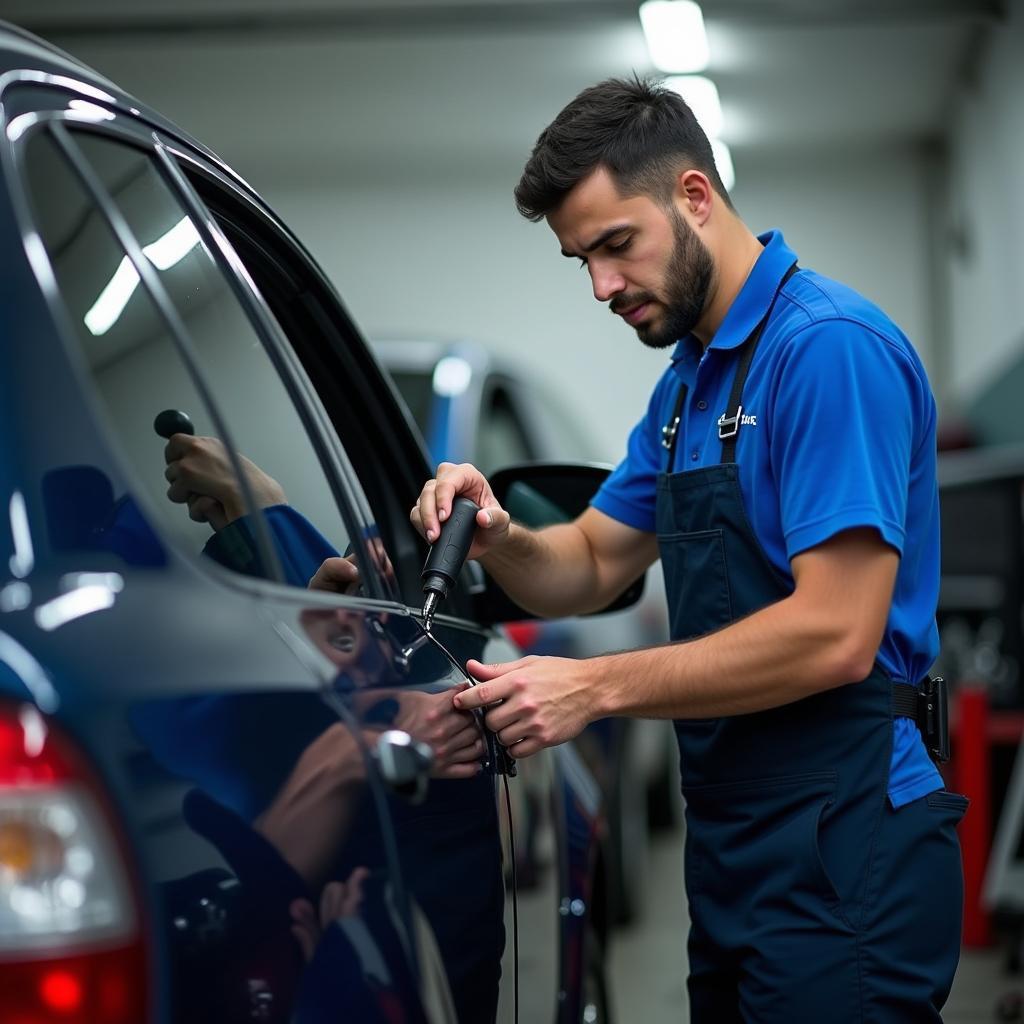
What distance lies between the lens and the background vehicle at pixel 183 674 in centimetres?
94

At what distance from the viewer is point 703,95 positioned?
1295 cm

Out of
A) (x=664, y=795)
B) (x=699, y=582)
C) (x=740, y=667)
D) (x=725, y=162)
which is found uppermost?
(x=725, y=162)

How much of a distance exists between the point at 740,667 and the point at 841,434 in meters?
0.30

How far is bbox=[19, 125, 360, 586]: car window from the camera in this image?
1.25 m

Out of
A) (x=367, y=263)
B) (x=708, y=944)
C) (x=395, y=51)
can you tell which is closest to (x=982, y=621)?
(x=708, y=944)

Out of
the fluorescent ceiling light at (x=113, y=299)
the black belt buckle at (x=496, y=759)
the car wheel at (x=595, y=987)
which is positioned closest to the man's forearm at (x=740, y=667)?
the black belt buckle at (x=496, y=759)

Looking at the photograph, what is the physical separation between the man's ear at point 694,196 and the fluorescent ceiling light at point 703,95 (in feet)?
34.0

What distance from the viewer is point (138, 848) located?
0.96m

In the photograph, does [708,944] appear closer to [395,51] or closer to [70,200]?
[70,200]

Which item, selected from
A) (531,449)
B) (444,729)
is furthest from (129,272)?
(531,449)

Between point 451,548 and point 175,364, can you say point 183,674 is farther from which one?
point 451,548

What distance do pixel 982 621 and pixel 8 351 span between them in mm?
5668

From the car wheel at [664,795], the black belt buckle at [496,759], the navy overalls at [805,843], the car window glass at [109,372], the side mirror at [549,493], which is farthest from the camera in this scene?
the car wheel at [664,795]

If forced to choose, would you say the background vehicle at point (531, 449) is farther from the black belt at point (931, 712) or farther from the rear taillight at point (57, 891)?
the rear taillight at point (57, 891)
